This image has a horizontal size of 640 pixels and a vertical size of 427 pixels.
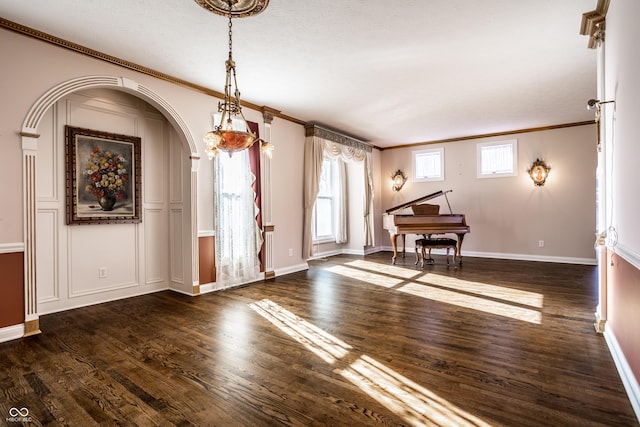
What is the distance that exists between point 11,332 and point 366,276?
14.2ft

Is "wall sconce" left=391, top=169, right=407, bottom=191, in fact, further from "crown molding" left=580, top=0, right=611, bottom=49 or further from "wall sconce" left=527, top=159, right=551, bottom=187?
"crown molding" left=580, top=0, right=611, bottom=49

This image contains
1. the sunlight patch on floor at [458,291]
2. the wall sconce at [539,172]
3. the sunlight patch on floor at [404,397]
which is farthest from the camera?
the wall sconce at [539,172]

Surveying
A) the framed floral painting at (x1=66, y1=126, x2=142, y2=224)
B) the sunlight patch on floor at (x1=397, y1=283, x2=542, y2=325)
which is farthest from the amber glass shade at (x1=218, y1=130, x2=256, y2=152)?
the sunlight patch on floor at (x1=397, y1=283, x2=542, y2=325)

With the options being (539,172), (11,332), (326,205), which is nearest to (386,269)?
(326,205)

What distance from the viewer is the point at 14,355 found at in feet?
8.48

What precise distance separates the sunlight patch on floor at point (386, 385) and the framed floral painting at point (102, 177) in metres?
2.67

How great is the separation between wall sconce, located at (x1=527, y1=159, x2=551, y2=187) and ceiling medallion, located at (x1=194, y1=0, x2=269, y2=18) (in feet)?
20.9

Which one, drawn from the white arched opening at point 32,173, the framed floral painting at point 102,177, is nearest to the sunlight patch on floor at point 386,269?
the framed floral painting at point 102,177

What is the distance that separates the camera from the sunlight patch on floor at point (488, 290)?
3.94 metres

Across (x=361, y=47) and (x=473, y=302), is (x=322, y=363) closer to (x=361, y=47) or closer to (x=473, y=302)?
(x=473, y=302)

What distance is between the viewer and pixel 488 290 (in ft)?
14.6

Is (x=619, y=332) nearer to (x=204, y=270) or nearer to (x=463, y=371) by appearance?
(x=463, y=371)

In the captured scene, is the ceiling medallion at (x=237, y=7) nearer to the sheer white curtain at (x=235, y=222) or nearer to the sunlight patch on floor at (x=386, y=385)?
the sheer white curtain at (x=235, y=222)

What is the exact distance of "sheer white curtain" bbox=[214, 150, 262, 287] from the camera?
184 inches
